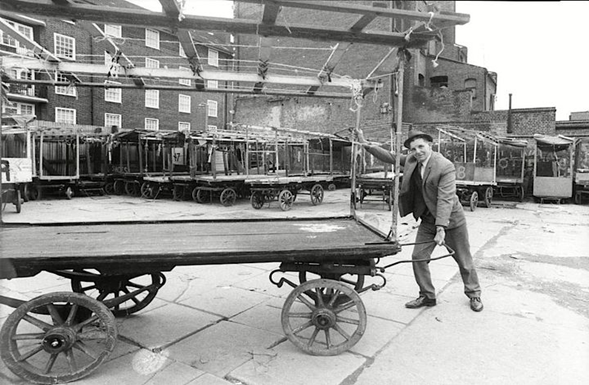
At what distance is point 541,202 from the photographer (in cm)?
1778

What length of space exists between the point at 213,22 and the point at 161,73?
272 centimetres

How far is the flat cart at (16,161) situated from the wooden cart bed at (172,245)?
767 centimetres

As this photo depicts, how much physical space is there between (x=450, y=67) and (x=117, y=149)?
26263mm

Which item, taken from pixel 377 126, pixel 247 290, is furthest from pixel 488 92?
pixel 247 290

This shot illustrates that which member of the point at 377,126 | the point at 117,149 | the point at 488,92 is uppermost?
the point at 488,92

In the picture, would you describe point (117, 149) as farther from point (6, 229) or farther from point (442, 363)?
point (442, 363)

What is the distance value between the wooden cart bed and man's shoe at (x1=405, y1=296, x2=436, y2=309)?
1.12 metres

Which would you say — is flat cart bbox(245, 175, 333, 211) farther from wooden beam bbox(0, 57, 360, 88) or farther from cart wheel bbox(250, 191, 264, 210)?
wooden beam bbox(0, 57, 360, 88)

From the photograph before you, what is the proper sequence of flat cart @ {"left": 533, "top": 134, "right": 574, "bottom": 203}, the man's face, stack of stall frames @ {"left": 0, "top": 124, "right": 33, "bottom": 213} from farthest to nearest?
1. flat cart @ {"left": 533, "top": 134, "right": 574, "bottom": 203}
2. stack of stall frames @ {"left": 0, "top": 124, "right": 33, "bottom": 213}
3. the man's face

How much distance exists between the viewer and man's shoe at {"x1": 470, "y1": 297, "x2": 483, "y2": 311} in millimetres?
4574

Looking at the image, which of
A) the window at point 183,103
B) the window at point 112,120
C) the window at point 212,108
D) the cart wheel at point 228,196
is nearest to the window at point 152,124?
the window at point 112,120

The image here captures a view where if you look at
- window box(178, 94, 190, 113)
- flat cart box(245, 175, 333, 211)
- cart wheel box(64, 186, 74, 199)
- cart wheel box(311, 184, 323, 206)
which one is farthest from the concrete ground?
window box(178, 94, 190, 113)

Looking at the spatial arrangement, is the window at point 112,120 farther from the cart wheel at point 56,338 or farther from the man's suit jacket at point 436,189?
the cart wheel at point 56,338

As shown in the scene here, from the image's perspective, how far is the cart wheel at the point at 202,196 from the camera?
15.3 meters
